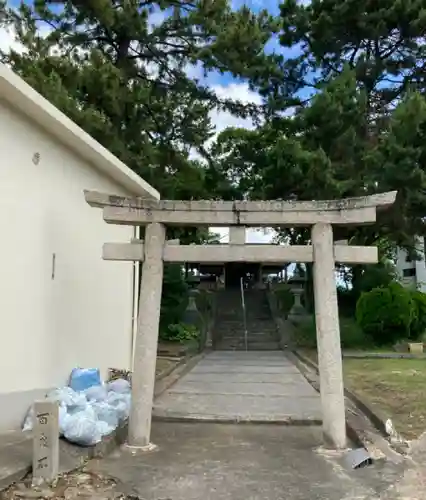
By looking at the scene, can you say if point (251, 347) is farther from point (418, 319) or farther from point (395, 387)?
point (395, 387)

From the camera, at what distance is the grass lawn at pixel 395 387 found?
7.51 m

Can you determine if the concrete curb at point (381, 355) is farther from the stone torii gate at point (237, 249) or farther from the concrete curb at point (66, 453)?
the concrete curb at point (66, 453)

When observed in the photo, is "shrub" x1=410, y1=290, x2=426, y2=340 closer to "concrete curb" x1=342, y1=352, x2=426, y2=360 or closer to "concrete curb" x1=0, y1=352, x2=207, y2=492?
"concrete curb" x1=342, y1=352, x2=426, y2=360

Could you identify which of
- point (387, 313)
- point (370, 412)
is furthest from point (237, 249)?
point (387, 313)

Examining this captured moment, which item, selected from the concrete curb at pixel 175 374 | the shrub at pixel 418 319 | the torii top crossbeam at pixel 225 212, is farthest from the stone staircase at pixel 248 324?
the torii top crossbeam at pixel 225 212

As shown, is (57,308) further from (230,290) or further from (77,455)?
(230,290)

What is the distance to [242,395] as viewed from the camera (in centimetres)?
976

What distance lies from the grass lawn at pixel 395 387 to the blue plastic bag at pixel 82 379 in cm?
398

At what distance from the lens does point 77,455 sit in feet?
17.8

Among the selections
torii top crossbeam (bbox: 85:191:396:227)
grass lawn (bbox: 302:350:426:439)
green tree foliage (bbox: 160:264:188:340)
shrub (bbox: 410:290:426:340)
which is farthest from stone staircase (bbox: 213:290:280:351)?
torii top crossbeam (bbox: 85:191:396:227)

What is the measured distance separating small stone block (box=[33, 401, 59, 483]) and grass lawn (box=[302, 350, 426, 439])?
4237mm

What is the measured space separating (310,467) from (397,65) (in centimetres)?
1660

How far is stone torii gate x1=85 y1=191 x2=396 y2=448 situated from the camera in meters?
6.24

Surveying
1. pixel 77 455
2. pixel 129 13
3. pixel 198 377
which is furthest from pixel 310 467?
pixel 129 13
